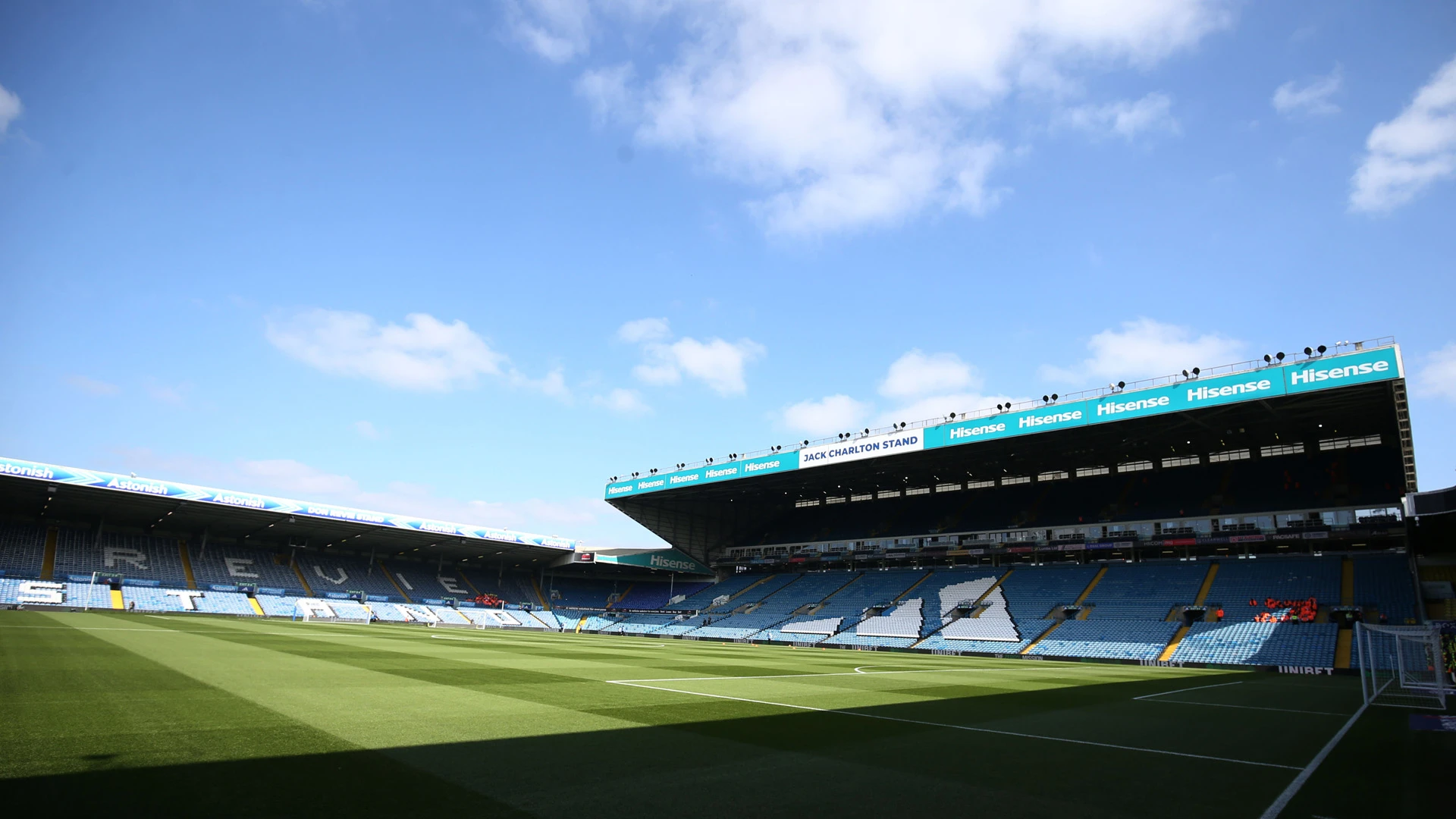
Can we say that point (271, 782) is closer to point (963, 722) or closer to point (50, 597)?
point (963, 722)

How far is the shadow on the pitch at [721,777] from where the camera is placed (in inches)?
222

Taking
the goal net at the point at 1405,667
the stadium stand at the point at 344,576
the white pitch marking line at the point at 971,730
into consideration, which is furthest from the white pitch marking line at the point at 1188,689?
the stadium stand at the point at 344,576

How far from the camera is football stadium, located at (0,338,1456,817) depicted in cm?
698

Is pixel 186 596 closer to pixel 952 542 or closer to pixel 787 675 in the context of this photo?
pixel 787 675

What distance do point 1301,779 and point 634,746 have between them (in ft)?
24.5

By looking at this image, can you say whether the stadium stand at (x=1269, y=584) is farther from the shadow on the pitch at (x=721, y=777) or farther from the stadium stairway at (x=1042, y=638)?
the shadow on the pitch at (x=721, y=777)

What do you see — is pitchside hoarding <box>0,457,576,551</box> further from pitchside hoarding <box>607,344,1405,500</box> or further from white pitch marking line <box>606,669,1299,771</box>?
white pitch marking line <box>606,669,1299,771</box>

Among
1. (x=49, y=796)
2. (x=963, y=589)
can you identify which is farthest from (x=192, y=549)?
(x=49, y=796)

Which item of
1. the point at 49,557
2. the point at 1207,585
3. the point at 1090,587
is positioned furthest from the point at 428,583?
the point at 1207,585

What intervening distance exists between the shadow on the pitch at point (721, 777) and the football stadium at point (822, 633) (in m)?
→ 0.06

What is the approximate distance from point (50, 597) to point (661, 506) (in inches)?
1685

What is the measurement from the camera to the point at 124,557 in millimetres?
54188

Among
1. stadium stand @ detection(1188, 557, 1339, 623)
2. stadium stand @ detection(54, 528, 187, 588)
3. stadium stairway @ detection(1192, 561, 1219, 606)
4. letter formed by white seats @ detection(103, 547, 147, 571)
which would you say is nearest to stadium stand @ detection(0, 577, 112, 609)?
stadium stand @ detection(54, 528, 187, 588)

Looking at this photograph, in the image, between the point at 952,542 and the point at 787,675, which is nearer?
the point at 787,675
